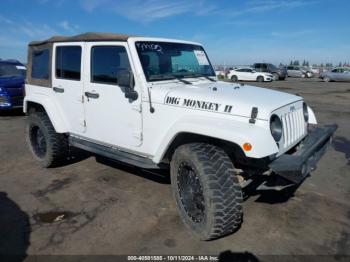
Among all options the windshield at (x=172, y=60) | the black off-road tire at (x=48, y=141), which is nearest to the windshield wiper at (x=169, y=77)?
the windshield at (x=172, y=60)

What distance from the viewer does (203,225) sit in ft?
11.2

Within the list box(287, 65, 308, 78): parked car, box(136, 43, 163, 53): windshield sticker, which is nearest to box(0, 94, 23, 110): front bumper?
box(136, 43, 163, 53): windshield sticker

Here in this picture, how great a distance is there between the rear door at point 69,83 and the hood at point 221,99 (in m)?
1.48

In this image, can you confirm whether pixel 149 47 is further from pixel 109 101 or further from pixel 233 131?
pixel 233 131

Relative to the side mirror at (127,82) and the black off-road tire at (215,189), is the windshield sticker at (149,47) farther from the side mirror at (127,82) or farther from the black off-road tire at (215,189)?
the black off-road tire at (215,189)

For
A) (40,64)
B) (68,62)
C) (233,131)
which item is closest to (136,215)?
(233,131)

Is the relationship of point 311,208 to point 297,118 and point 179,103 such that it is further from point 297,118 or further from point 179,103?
point 179,103

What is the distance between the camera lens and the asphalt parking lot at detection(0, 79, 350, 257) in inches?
132

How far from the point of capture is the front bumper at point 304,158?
3100 millimetres

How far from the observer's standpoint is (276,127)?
3.41 m

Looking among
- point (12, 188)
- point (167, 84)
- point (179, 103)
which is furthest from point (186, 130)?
point (12, 188)

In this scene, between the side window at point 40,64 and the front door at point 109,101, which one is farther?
the side window at point 40,64

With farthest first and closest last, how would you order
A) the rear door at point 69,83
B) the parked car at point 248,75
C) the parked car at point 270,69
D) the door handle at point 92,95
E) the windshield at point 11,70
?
the parked car at point 270,69 < the parked car at point 248,75 < the windshield at point 11,70 < the rear door at point 69,83 < the door handle at point 92,95

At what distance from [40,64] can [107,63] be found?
6.02 ft
